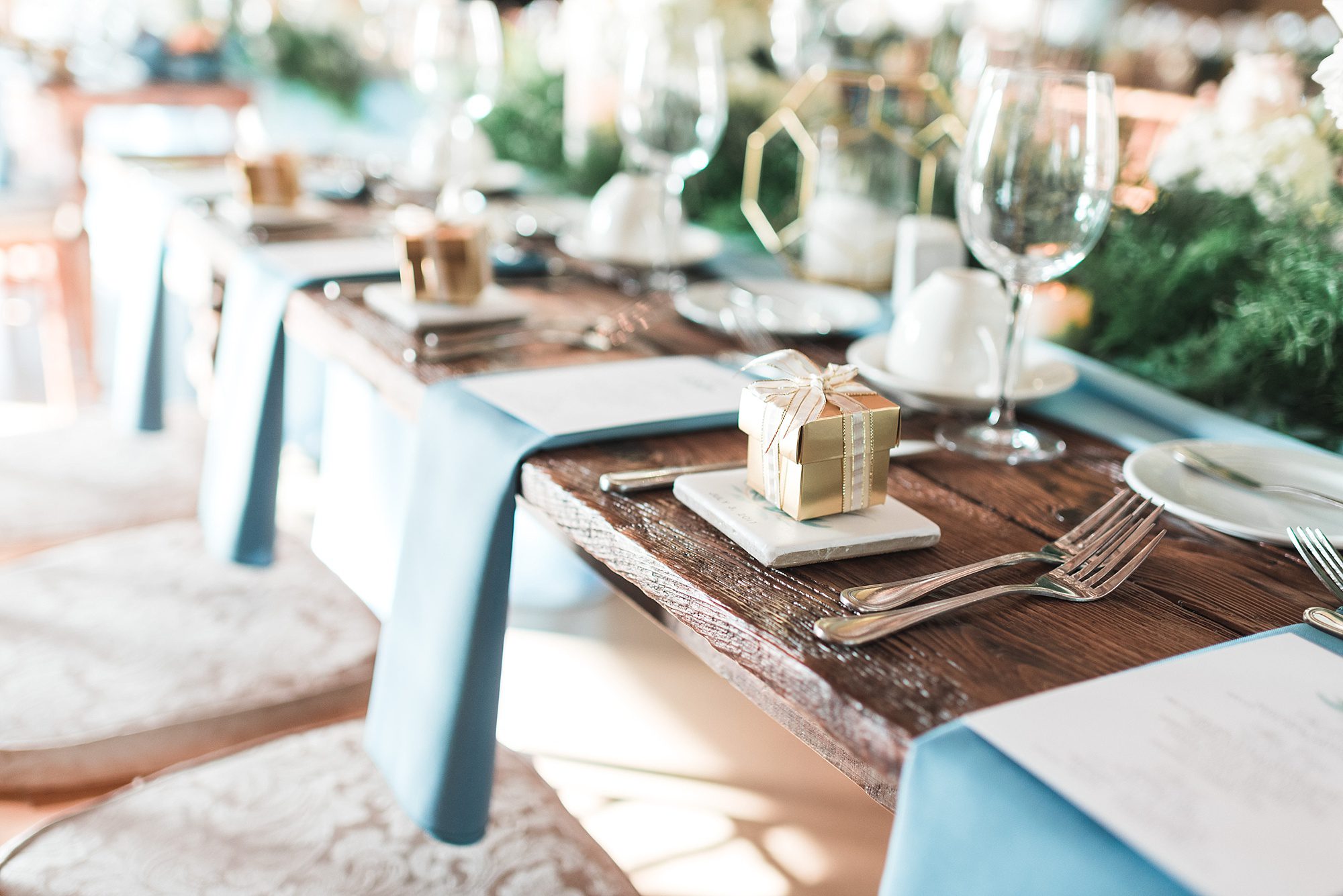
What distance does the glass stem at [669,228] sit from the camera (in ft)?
4.17

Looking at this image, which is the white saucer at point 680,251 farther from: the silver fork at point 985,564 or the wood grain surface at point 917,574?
the silver fork at point 985,564

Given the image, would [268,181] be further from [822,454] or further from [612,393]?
[822,454]

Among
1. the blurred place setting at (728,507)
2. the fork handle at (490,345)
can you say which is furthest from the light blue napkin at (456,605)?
the fork handle at (490,345)

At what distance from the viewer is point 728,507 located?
671mm

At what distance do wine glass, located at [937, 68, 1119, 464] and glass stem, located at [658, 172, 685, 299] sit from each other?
54 cm

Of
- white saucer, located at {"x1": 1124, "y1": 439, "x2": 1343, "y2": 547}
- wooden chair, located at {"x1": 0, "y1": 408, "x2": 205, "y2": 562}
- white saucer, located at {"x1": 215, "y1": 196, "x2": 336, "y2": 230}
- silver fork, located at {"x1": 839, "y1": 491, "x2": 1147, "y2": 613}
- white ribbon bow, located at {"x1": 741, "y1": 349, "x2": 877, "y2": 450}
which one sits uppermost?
white saucer, located at {"x1": 215, "y1": 196, "x2": 336, "y2": 230}

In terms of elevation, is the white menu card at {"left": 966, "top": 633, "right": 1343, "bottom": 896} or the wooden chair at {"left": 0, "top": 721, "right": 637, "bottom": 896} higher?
the white menu card at {"left": 966, "top": 633, "right": 1343, "bottom": 896}

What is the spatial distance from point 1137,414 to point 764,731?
491 millimetres

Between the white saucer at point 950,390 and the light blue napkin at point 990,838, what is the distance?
0.45 metres

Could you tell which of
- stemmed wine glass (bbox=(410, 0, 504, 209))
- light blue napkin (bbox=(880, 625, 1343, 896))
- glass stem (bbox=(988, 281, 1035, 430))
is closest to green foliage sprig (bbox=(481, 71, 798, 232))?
stemmed wine glass (bbox=(410, 0, 504, 209))

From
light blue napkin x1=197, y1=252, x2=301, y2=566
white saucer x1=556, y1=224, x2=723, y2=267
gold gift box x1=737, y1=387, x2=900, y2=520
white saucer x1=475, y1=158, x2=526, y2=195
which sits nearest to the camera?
gold gift box x1=737, y1=387, x2=900, y2=520

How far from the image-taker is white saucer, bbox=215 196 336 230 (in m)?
1.43

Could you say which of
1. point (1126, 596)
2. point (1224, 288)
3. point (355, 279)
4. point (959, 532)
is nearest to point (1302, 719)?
point (1126, 596)

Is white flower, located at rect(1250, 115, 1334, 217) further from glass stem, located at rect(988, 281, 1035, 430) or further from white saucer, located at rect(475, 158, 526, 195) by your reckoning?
white saucer, located at rect(475, 158, 526, 195)
